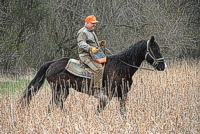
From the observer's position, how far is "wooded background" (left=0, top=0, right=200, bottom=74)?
1602 cm

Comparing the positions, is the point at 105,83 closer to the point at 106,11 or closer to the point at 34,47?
the point at 106,11

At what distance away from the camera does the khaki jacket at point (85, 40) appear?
743 cm

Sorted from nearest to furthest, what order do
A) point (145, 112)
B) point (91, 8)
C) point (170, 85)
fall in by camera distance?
point (145, 112)
point (170, 85)
point (91, 8)

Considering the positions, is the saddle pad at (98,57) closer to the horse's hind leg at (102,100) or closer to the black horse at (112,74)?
the black horse at (112,74)

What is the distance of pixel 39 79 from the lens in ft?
26.2

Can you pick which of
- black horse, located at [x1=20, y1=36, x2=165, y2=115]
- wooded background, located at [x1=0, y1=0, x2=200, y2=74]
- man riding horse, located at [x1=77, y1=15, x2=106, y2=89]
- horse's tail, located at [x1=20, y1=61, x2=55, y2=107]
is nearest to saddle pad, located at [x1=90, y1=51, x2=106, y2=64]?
man riding horse, located at [x1=77, y1=15, x2=106, y2=89]

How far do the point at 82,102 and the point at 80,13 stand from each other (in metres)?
9.78

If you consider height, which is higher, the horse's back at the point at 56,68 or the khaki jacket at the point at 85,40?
the khaki jacket at the point at 85,40

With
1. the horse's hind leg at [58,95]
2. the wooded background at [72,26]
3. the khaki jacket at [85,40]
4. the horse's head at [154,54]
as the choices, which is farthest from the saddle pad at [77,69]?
the wooded background at [72,26]

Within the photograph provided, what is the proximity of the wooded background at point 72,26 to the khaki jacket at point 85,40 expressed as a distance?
27.0 ft

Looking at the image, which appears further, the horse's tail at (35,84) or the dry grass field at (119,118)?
the horse's tail at (35,84)

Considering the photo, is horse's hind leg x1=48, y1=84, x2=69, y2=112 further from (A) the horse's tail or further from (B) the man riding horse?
(B) the man riding horse

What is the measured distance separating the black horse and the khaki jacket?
420mm

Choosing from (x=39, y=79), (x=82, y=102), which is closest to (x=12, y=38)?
(x=39, y=79)
